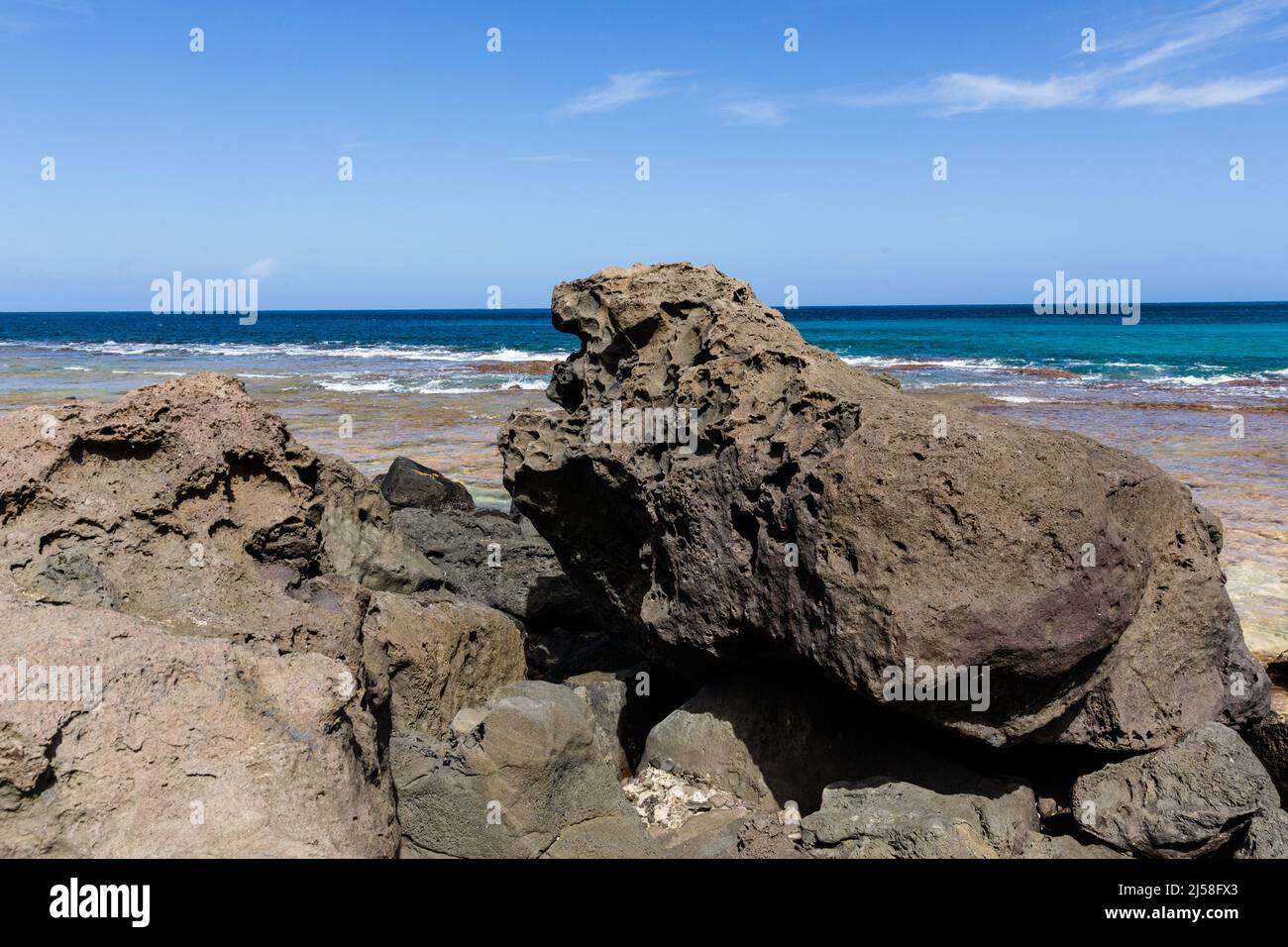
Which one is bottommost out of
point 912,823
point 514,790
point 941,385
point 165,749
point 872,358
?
point 912,823

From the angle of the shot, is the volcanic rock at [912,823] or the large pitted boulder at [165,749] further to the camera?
the volcanic rock at [912,823]

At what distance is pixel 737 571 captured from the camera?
4.71 meters

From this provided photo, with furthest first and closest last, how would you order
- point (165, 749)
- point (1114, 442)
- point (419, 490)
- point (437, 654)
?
point (1114, 442) < point (419, 490) < point (437, 654) < point (165, 749)

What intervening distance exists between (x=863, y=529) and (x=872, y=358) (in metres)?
42.6

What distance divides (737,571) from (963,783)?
1.33 metres

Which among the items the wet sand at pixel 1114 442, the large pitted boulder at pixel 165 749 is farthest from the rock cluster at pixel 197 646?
the wet sand at pixel 1114 442

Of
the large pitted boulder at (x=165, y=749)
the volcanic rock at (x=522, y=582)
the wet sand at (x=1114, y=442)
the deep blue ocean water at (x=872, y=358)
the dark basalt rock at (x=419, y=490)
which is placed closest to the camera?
the large pitted boulder at (x=165, y=749)

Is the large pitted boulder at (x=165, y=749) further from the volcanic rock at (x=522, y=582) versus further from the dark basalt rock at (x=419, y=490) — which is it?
the dark basalt rock at (x=419, y=490)

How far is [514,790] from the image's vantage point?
419cm

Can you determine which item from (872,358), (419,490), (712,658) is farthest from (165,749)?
(872,358)

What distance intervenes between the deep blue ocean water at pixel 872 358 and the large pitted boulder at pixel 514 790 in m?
24.7

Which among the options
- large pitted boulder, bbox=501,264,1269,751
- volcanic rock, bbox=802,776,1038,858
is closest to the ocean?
large pitted boulder, bbox=501,264,1269,751

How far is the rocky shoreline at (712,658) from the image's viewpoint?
3229 mm

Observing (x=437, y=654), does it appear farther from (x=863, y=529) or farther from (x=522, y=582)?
(x=522, y=582)
